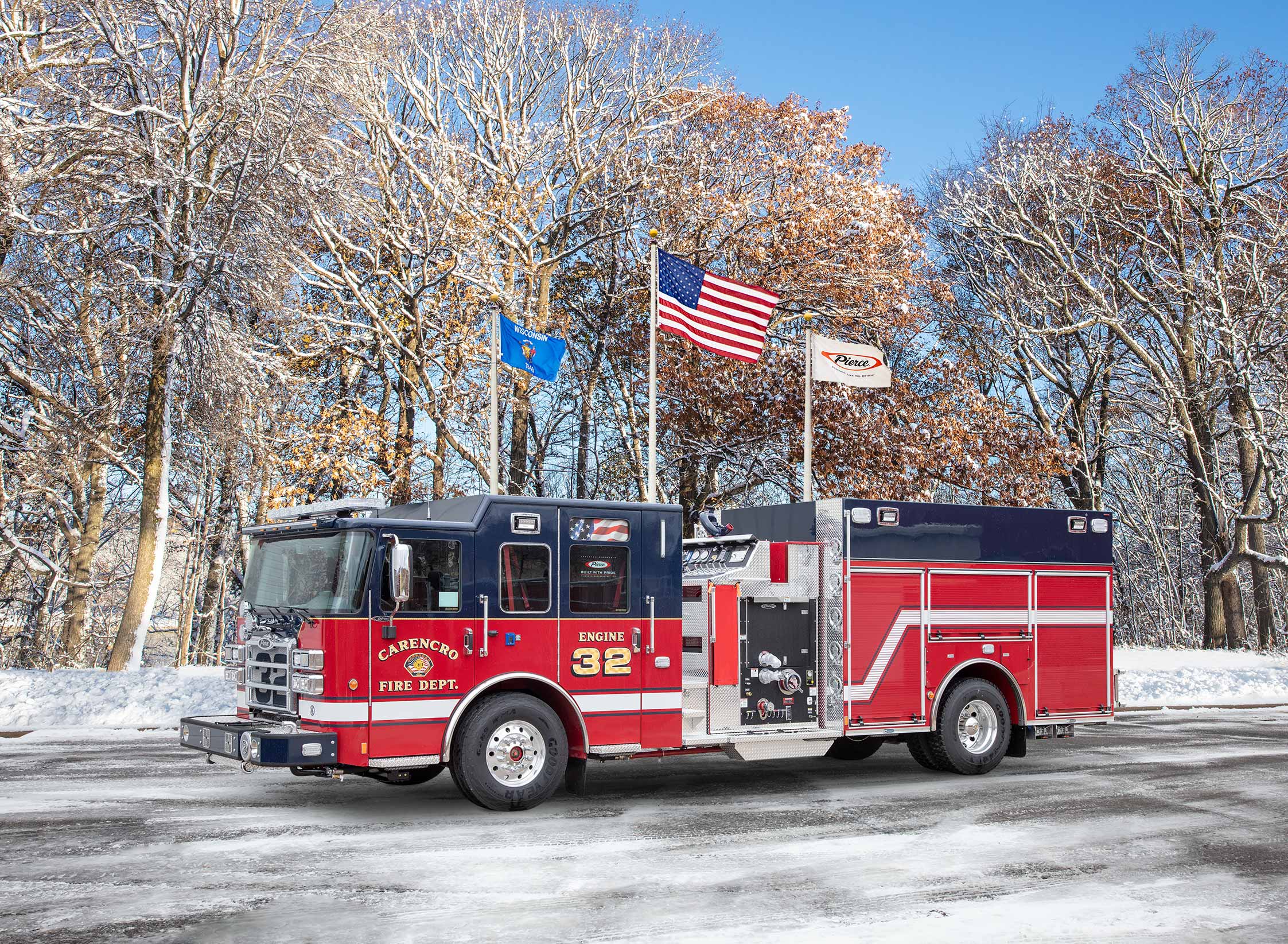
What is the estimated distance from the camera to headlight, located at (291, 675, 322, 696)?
31.3 ft

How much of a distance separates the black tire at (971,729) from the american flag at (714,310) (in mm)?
8000

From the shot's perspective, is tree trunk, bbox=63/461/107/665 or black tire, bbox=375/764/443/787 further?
tree trunk, bbox=63/461/107/665

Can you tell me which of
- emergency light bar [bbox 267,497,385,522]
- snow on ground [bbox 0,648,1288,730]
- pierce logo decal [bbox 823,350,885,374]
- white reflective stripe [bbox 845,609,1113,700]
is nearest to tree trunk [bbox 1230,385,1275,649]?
snow on ground [bbox 0,648,1288,730]

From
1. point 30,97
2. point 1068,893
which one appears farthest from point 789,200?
point 1068,893

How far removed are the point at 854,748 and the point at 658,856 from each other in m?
6.00

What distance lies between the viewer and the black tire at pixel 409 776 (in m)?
11.2

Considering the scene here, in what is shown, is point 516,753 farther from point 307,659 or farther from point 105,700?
point 105,700

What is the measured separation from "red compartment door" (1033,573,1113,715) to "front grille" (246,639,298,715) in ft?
25.7

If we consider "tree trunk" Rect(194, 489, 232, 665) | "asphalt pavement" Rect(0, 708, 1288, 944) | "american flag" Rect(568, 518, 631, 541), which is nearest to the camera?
"asphalt pavement" Rect(0, 708, 1288, 944)

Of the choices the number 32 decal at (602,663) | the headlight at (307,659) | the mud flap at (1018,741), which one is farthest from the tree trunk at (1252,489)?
the headlight at (307,659)

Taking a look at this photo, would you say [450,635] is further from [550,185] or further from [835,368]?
[550,185]

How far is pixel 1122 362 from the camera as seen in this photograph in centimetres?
3644

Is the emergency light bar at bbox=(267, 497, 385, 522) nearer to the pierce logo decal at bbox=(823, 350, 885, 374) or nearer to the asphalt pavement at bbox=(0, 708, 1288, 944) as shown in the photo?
the asphalt pavement at bbox=(0, 708, 1288, 944)

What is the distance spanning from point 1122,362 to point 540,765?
1213 inches
